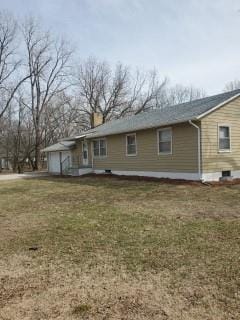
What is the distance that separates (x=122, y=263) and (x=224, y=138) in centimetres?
1185

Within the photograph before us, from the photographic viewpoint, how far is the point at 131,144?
60.9ft

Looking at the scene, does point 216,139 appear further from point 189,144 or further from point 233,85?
point 233,85

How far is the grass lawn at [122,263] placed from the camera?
3.30m

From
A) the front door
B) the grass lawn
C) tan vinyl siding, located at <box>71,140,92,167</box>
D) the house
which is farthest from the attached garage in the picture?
the grass lawn

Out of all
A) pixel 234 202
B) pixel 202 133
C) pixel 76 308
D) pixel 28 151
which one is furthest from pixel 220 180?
pixel 28 151

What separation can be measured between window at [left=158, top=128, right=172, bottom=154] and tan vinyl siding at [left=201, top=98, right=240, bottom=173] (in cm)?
198

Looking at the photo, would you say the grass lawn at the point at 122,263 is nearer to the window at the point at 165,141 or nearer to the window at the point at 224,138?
the window at the point at 224,138

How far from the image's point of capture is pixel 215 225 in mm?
6480

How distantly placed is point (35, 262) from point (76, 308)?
1.57m

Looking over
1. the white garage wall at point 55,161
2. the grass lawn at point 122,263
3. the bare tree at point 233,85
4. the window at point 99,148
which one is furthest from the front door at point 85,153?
the bare tree at point 233,85

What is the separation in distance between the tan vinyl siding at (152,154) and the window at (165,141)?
223 mm

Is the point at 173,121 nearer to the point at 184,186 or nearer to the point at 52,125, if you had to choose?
the point at 184,186

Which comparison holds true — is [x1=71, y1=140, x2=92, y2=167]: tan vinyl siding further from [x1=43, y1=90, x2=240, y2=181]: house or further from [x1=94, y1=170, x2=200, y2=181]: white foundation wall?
[x1=43, y1=90, x2=240, y2=181]: house

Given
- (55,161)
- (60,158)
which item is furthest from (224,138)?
(55,161)
